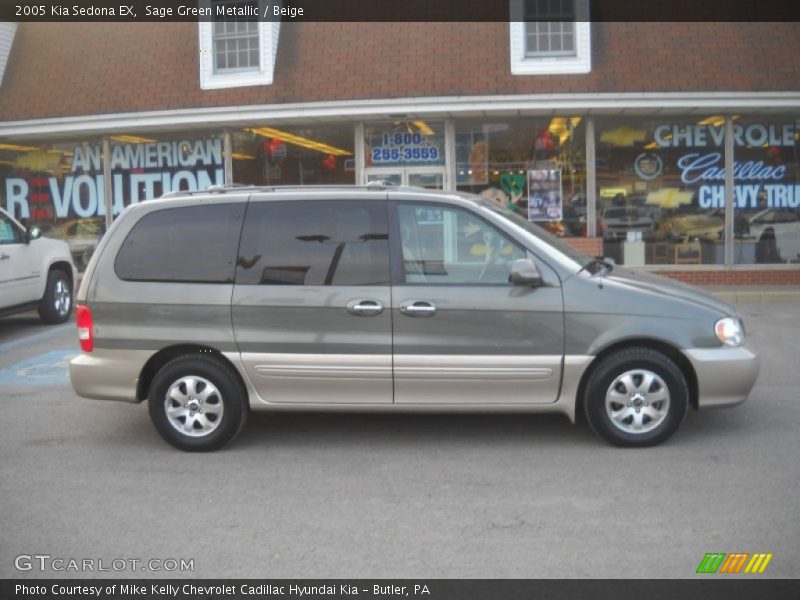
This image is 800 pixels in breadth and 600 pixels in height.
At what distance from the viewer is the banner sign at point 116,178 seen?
16969 mm

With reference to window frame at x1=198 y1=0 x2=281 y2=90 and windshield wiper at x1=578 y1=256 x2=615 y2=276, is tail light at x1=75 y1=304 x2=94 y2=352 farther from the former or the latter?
window frame at x1=198 y1=0 x2=281 y2=90

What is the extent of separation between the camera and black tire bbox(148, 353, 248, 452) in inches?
245

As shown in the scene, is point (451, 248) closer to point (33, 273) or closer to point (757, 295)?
point (33, 273)

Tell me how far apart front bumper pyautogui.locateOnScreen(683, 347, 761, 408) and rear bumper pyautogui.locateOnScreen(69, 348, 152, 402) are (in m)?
3.89

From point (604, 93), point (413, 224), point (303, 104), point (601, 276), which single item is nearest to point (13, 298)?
point (303, 104)

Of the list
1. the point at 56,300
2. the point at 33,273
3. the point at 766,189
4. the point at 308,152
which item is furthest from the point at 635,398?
the point at 308,152

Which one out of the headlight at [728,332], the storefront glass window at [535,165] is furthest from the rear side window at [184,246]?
the storefront glass window at [535,165]

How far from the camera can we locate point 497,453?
6.14 meters

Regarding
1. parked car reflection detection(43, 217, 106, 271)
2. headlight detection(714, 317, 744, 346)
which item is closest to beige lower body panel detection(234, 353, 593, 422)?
headlight detection(714, 317, 744, 346)

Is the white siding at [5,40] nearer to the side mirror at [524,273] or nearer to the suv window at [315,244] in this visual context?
the suv window at [315,244]

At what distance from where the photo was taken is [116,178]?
57.0 feet

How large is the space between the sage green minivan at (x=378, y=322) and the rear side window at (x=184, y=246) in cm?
1

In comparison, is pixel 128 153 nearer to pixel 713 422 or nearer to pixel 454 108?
pixel 454 108

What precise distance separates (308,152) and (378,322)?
35.9 ft
